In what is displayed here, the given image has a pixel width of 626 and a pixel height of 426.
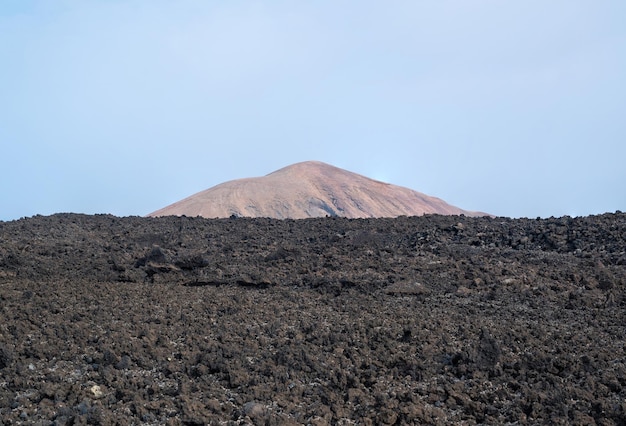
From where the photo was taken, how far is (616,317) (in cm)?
1294

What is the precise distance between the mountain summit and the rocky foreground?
26760mm

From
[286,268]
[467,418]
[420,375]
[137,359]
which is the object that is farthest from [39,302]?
[467,418]

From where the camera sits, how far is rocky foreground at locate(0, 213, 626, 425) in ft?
30.4

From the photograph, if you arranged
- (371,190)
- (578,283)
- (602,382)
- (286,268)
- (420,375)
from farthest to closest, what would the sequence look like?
(371,190) < (286,268) < (578,283) < (420,375) < (602,382)

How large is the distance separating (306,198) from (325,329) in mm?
40354

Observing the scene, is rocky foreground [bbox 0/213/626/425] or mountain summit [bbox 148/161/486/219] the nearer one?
rocky foreground [bbox 0/213/626/425]

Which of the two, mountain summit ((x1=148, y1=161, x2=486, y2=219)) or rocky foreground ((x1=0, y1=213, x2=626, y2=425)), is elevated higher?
mountain summit ((x1=148, y1=161, x2=486, y2=219))

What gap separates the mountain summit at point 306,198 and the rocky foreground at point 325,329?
26.8 metres

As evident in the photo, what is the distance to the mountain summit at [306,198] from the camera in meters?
49.1

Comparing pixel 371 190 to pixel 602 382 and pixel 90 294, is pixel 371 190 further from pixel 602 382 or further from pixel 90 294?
pixel 602 382

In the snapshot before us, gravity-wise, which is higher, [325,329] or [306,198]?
[306,198]

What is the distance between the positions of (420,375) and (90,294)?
7646mm

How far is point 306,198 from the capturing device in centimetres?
5272

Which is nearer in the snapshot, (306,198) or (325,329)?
(325,329)
